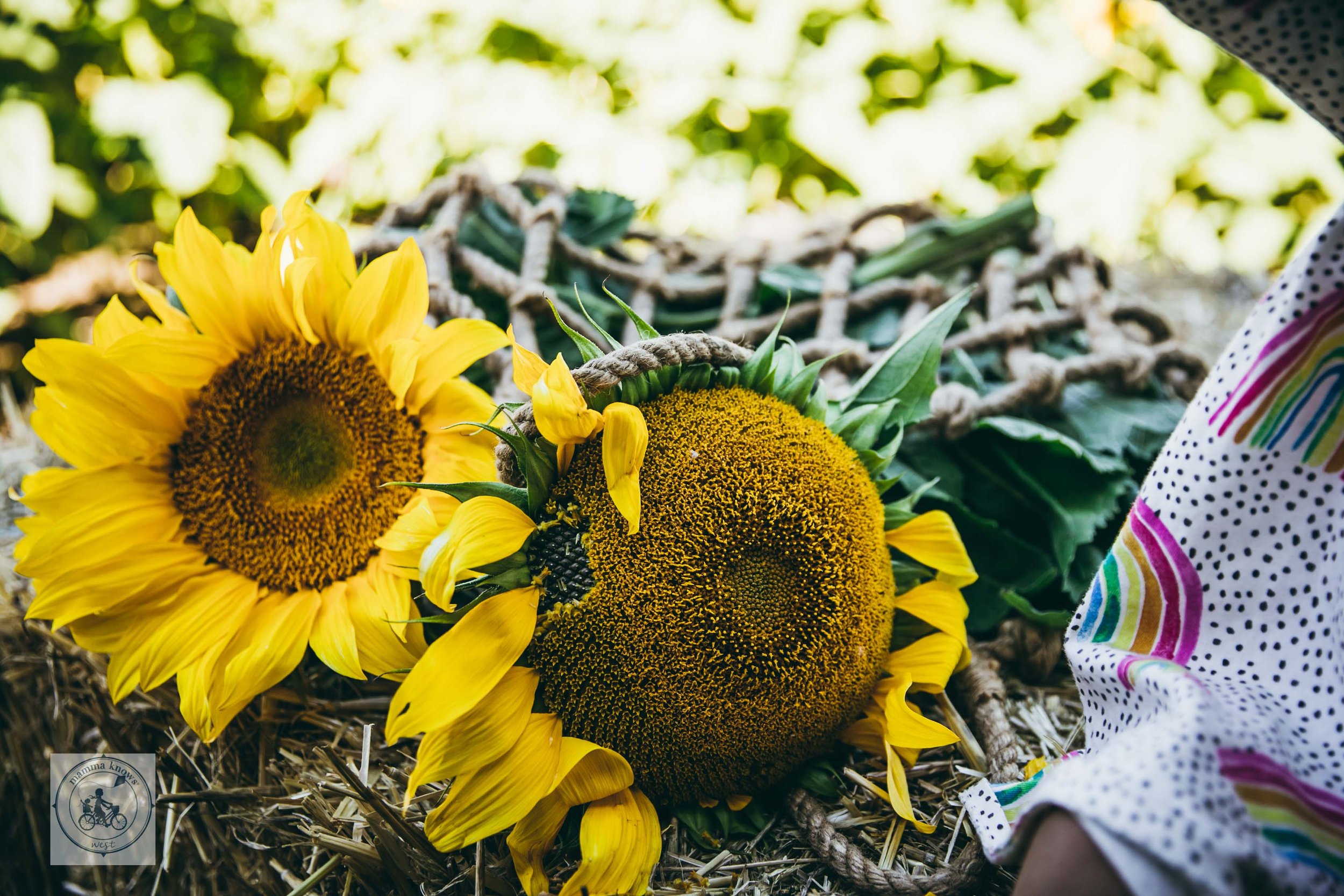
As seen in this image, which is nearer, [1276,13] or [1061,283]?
[1276,13]

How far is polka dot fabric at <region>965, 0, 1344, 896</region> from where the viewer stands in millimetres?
444

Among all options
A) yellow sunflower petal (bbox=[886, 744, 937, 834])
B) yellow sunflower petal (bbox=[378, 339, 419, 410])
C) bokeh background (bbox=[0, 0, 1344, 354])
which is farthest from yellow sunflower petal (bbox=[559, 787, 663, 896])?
bokeh background (bbox=[0, 0, 1344, 354])

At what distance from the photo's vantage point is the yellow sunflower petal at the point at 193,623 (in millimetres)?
775

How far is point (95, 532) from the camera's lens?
796 millimetres

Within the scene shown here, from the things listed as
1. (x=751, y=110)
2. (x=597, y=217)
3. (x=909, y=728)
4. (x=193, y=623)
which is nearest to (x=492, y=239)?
(x=597, y=217)

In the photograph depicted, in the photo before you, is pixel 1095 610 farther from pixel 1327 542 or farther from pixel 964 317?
pixel 964 317

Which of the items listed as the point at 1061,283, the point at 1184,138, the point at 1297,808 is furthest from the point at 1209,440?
the point at 1184,138

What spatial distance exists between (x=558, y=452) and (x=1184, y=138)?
7.67 ft

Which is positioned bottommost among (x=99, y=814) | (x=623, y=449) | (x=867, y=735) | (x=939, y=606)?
(x=99, y=814)

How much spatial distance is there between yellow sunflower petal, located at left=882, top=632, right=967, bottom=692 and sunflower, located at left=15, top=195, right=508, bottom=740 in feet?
1.50

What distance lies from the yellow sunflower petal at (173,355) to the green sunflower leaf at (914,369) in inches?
27.1

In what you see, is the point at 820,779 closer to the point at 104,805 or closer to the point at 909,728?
the point at 909,728

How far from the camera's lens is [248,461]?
87cm

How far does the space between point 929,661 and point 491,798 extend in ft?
1.43
